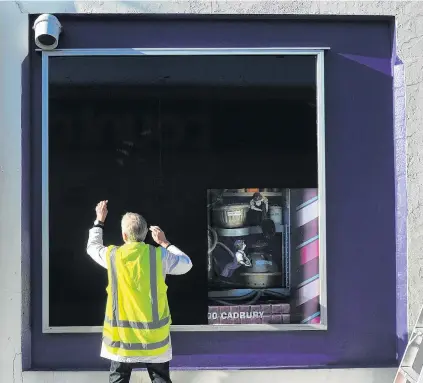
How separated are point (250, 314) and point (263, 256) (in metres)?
0.50

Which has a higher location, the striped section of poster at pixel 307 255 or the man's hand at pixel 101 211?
the man's hand at pixel 101 211

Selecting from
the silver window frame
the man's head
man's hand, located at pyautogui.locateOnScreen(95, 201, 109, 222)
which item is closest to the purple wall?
the silver window frame

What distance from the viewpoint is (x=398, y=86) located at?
4.65 metres

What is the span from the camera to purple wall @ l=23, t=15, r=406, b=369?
15.3ft

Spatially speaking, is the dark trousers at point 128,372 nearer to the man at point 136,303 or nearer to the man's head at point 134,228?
the man at point 136,303

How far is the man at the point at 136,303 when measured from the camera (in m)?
3.79

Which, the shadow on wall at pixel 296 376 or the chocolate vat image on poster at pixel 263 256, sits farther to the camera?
the chocolate vat image on poster at pixel 263 256

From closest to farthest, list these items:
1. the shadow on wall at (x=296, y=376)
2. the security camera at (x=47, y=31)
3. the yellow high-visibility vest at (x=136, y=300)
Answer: the yellow high-visibility vest at (x=136, y=300)
the security camera at (x=47, y=31)
the shadow on wall at (x=296, y=376)

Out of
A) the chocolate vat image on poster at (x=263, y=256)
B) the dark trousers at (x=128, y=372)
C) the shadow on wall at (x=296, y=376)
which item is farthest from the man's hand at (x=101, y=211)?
the shadow on wall at (x=296, y=376)

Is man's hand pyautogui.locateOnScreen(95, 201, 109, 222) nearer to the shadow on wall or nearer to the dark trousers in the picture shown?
the dark trousers

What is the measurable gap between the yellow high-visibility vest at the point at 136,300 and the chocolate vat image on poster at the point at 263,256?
0.94 metres

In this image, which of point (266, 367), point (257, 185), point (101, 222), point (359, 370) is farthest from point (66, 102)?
point (359, 370)

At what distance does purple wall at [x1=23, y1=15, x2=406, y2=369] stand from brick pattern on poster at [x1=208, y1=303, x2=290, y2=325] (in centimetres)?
12

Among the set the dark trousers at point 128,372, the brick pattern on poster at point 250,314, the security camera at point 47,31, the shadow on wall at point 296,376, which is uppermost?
the security camera at point 47,31
